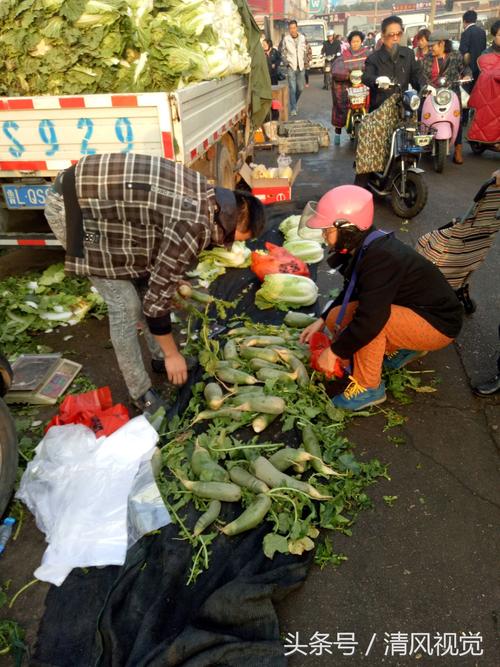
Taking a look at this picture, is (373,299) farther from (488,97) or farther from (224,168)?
(488,97)

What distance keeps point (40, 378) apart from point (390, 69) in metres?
7.39

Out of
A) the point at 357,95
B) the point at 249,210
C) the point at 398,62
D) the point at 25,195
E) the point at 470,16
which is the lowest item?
the point at 25,195

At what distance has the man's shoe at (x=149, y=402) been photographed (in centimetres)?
342

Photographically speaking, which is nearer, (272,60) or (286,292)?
(286,292)

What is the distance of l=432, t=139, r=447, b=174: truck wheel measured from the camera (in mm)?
8383

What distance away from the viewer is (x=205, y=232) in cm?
251

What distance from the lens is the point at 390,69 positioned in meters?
7.68

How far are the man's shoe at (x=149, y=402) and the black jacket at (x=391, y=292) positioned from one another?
4.44 feet

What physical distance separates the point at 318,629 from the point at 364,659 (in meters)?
0.22

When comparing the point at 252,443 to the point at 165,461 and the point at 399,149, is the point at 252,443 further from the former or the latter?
the point at 399,149

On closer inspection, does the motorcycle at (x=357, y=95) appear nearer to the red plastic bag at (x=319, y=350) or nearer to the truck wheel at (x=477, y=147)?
the truck wheel at (x=477, y=147)

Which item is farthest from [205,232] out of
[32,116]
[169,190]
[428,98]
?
[428,98]

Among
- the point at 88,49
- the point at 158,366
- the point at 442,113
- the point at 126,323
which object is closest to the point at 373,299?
the point at 126,323

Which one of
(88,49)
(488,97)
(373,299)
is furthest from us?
(488,97)
